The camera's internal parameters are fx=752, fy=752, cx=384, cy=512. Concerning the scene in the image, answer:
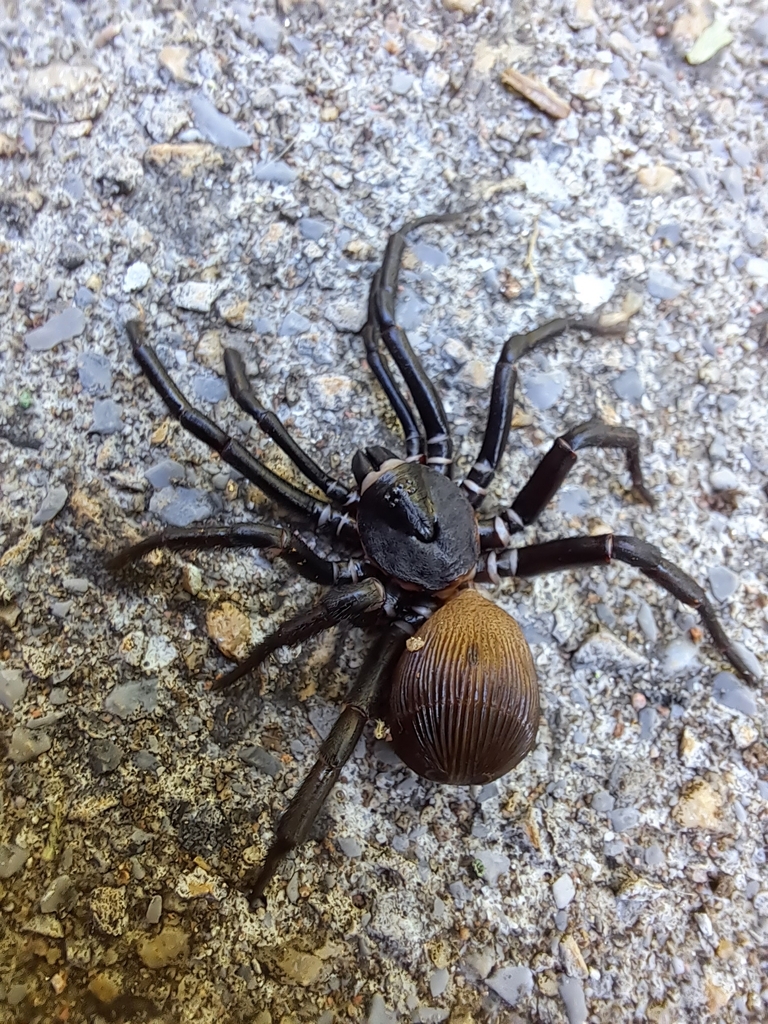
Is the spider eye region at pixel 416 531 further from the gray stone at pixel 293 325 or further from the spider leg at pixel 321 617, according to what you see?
the gray stone at pixel 293 325

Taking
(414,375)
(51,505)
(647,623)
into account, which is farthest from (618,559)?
(51,505)

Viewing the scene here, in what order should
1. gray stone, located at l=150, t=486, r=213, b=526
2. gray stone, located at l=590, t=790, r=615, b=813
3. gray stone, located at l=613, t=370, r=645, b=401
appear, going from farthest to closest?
gray stone, located at l=613, t=370, r=645, b=401 < gray stone, located at l=150, t=486, r=213, b=526 < gray stone, located at l=590, t=790, r=615, b=813

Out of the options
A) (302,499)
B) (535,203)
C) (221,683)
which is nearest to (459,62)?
(535,203)

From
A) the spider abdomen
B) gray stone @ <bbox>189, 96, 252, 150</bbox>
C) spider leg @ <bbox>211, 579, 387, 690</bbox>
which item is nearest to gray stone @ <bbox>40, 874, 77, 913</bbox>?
spider leg @ <bbox>211, 579, 387, 690</bbox>

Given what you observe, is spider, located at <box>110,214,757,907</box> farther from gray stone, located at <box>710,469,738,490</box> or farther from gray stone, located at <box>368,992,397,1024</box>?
gray stone, located at <box>368,992,397,1024</box>

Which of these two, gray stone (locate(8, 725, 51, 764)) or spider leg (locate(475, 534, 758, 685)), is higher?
spider leg (locate(475, 534, 758, 685))

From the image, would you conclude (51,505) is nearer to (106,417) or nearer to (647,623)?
(106,417)

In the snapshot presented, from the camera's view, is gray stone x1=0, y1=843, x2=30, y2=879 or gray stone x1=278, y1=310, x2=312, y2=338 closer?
gray stone x1=0, y1=843, x2=30, y2=879
